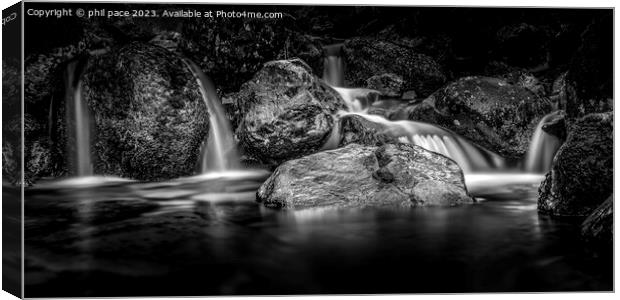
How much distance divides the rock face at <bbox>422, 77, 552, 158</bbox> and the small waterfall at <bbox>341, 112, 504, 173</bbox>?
140 millimetres

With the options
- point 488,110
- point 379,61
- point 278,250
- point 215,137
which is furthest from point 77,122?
point 488,110

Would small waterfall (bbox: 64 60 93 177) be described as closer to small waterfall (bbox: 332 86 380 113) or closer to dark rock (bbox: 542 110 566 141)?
small waterfall (bbox: 332 86 380 113)

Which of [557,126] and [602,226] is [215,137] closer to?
[557,126]

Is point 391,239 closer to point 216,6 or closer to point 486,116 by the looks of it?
point 216,6

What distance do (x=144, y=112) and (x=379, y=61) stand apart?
2.12 metres

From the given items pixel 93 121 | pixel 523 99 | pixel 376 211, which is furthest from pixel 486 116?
pixel 93 121

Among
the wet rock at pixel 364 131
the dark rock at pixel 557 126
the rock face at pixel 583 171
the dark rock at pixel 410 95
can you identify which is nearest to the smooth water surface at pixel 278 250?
the rock face at pixel 583 171

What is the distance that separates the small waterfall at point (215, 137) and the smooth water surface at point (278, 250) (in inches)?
24.0

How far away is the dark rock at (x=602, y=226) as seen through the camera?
3.82 m

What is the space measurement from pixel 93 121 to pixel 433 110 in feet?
10.1

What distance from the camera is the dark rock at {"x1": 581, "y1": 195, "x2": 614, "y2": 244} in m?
3.82

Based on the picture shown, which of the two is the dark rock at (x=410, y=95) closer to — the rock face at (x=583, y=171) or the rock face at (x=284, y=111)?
the rock face at (x=284, y=111)

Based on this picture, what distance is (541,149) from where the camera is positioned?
5070mm

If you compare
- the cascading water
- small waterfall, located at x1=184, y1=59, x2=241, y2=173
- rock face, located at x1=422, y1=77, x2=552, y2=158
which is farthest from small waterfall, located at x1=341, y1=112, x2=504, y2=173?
small waterfall, located at x1=184, y1=59, x2=241, y2=173
